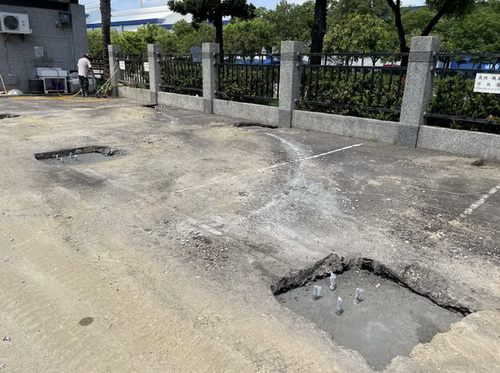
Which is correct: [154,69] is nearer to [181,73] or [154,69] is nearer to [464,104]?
[181,73]

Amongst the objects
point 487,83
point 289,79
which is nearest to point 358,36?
point 289,79

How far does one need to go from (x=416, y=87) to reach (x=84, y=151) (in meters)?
6.60

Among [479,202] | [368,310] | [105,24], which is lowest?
[368,310]

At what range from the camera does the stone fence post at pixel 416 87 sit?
779 cm

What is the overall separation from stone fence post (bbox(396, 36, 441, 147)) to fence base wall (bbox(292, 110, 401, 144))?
0.24 m

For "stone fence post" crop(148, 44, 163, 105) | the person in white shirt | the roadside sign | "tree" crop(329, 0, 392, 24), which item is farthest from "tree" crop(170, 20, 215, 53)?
the roadside sign

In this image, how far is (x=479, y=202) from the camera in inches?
208

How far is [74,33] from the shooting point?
19.2m

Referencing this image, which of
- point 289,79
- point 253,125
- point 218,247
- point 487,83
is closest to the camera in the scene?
point 218,247

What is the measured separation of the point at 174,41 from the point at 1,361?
4589 cm

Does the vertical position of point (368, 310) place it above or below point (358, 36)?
below

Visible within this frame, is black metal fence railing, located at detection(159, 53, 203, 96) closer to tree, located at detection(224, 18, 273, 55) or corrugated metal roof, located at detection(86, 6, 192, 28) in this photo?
tree, located at detection(224, 18, 273, 55)

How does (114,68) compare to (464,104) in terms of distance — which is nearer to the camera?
(464,104)

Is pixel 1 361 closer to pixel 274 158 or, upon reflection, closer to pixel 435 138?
pixel 274 158
